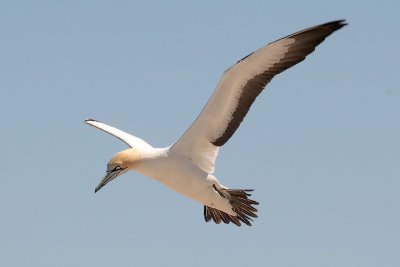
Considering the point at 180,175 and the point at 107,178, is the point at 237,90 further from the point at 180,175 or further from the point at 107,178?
the point at 107,178

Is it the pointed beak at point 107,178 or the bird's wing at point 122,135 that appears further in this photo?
the bird's wing at point 122,135

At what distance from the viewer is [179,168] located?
16.8 meters

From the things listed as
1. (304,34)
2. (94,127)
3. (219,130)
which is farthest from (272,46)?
(94,127)

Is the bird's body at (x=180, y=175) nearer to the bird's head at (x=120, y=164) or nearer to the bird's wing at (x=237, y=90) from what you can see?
the bird's head at (x=120, y=164)

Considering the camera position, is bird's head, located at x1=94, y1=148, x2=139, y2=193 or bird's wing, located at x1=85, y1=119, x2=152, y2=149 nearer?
bird's head, located at x1=94, y1=148, x2=139, y2=193

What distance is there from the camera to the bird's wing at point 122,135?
18.0 m

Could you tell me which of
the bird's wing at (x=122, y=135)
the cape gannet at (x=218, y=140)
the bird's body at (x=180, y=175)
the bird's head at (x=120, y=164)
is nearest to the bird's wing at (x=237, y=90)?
the cape gannet at (x=218, y=140)

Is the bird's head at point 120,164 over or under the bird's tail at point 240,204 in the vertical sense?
over

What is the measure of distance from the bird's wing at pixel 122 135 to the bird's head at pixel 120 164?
55 cm

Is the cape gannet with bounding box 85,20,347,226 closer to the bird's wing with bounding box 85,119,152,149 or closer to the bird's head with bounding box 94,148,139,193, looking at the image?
the bird's head with bounding box 94,148,139,193

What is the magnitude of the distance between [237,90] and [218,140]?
1.09m

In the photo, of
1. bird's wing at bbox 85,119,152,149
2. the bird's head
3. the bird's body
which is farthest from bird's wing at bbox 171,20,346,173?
bird's wing at bbox 85,119,152,149

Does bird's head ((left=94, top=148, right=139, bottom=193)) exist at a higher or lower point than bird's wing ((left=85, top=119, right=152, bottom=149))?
lower

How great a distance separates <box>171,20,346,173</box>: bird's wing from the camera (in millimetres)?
15961
